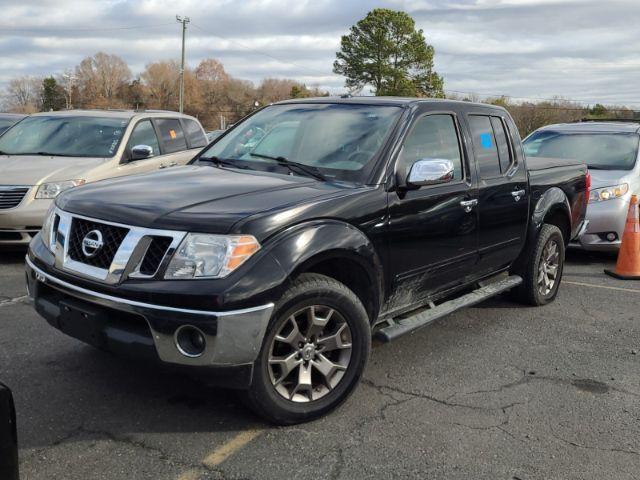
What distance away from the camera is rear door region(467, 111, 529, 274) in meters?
4.72

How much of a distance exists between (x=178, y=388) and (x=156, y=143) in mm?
5525

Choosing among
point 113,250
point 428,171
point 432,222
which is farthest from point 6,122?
point 428,171

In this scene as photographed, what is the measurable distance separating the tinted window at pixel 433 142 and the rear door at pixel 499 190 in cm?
25

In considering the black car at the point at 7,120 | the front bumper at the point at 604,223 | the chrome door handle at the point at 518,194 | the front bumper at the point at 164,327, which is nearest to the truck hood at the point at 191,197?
the front bumper at the point at 164,327

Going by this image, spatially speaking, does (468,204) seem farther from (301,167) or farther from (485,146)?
(301,167)

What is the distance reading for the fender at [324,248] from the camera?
313cm

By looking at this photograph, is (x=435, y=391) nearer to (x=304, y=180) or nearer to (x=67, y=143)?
(x=304, y=180)

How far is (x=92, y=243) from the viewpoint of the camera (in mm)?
3211

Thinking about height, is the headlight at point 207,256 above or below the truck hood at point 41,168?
above

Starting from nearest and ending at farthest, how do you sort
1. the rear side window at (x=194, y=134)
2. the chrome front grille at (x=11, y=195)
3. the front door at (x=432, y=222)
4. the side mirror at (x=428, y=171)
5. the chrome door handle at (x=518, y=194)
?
the side mirror at (x=428, y=171) → the front door at (x=432, y=222) → the chrome door handle at (x=518, y=194) → the chrome front grille at (x=11, y=195) → the rear side window at (x=194, y=134)

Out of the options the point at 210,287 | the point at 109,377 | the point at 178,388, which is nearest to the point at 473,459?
the point at 210,287

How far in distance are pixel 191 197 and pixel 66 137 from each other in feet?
18.0

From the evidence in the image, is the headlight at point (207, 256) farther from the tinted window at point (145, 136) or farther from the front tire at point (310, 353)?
the tinted window at point (145, 136)

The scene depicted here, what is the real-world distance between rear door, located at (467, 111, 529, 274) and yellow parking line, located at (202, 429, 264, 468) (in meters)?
2.27
